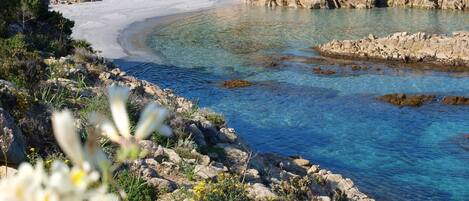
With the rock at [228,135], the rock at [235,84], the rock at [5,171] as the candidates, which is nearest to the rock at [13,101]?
the rock at [5,171]

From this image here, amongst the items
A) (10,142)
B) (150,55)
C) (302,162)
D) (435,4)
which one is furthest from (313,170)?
(435,4)

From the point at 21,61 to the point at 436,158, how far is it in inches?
552

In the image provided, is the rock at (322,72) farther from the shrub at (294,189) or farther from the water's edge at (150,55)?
the shrub at (294,189)

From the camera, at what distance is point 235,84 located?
3038 cm

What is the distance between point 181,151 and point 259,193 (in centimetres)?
218

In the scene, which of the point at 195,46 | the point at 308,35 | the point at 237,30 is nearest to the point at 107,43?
the point at 195,46

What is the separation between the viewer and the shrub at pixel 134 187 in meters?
8.54

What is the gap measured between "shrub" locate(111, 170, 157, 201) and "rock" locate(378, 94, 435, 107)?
64.5 ft

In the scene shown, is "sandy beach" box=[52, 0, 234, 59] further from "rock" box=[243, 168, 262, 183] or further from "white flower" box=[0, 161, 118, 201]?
"white flower" box=[0, 161, 118, 201]

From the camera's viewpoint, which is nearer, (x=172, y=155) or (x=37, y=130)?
(x=37, y=130)

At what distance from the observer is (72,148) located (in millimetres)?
1425

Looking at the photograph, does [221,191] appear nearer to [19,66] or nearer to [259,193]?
[259,193]

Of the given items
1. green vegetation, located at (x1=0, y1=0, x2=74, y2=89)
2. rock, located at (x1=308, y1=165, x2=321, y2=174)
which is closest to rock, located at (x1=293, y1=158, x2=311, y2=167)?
rock, located at (x1=308, y1=165, x2=321, y2=174)

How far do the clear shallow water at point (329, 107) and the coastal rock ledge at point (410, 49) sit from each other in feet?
7.55
